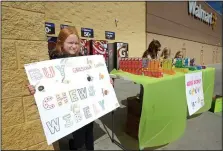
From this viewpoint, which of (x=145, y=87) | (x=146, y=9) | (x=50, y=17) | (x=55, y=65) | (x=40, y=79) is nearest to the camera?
(x=40, y=79)

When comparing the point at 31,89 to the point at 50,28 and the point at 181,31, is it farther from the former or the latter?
the point at 181,31

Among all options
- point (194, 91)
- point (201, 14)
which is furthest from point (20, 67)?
point (201, 14)

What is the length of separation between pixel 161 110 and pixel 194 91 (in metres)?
1.16

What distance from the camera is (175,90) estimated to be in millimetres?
2891

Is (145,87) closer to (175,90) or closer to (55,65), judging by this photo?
(175,90)

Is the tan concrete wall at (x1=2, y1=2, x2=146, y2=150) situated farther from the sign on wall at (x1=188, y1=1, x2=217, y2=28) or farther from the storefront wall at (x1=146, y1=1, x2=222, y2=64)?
the sign on wall at (x1=188, y1=1, x2=217, y2=28)

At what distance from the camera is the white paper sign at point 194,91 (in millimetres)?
3293

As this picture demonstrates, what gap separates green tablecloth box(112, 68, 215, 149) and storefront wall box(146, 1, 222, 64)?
7.77 m

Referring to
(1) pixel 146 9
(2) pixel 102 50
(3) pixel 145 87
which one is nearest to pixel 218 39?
(1) pixel 146 9

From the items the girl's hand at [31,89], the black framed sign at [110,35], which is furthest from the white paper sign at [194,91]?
the black framed sign at [110,35]

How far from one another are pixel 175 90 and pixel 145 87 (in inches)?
28.6

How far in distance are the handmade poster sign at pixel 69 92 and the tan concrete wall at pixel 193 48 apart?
8.78 metres

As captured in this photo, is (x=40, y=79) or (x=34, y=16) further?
(x=34, y=16)

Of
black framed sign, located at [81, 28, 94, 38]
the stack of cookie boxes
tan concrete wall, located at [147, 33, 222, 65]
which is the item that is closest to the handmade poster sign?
the stack of cookie boxes
